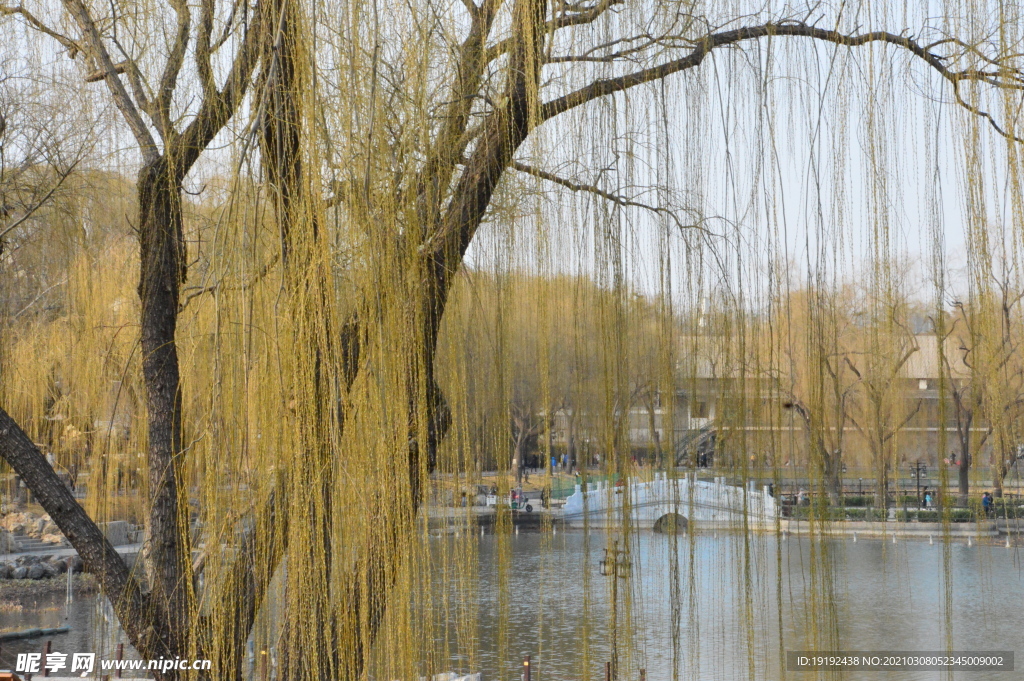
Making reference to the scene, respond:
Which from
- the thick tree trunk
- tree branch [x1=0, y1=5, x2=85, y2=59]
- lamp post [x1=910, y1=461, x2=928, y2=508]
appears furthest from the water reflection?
tree branch [x1=0, y1=5, x2=85, y2=59]

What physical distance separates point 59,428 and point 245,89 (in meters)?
6.08

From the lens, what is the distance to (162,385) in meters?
2.50

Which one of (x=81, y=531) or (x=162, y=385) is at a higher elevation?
(x=162, y=385)

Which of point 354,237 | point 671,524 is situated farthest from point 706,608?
point 354,237

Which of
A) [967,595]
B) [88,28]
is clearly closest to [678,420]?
[88,28]

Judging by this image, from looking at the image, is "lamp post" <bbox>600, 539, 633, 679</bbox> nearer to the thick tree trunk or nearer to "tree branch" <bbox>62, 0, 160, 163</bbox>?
the thick tree trunk

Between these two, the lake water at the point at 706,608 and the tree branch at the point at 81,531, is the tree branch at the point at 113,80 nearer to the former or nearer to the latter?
the tree branch at the point at 81,531

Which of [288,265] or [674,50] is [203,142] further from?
[674,50]

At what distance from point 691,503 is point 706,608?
1.70 metres

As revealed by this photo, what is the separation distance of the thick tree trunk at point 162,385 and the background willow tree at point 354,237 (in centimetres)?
1

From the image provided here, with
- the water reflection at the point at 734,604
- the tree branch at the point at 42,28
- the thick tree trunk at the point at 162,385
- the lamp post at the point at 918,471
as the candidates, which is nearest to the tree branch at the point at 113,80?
the thick tree trunk at the point at 162,385

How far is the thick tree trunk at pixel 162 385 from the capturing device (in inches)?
94.4

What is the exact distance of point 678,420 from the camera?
205 centimetres

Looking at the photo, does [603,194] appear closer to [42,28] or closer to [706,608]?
[42,28]
